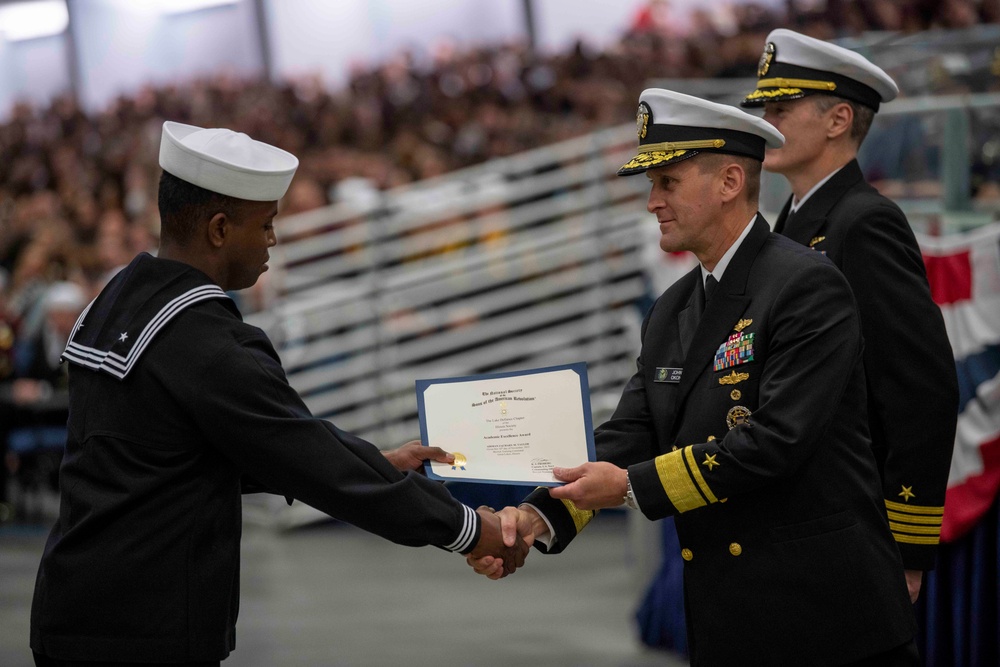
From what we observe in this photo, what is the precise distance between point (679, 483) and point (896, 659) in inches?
20.8

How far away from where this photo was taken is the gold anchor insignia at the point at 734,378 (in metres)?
2.32

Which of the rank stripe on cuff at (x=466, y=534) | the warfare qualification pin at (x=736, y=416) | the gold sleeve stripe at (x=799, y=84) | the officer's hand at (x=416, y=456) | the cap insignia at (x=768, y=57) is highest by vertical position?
the cap insignia at (x=768, y=57)

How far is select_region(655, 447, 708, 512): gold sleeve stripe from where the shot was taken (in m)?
2.28

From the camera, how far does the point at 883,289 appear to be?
2.64 metres

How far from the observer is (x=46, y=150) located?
1458cm

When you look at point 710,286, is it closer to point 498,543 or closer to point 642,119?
point 642,119

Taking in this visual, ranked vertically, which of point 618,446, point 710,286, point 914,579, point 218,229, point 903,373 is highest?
point 218,229

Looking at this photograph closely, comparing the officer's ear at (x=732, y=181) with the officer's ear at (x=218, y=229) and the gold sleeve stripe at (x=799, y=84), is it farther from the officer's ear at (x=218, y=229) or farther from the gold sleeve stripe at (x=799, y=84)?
the officer's ear at (x=218, y=229)

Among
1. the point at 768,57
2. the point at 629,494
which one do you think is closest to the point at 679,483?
the point at 629,494

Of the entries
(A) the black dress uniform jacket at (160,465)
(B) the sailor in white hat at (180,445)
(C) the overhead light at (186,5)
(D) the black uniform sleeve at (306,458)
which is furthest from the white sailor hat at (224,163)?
(C) the overhead light at (186,5)

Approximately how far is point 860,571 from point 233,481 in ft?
3.75

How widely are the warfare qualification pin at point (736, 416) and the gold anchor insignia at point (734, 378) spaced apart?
5cm

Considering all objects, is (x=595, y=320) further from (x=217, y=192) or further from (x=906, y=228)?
(x=217, y=192)

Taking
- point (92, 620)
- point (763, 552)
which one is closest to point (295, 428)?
point (92, 620)
